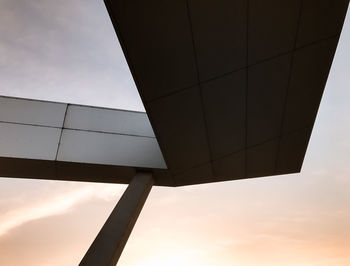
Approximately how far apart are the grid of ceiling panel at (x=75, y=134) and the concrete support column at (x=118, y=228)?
868 mm

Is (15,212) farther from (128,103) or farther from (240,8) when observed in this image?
(240,8)

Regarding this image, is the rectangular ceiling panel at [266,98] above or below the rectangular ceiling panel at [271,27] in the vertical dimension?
above

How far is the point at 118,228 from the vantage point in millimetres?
8547

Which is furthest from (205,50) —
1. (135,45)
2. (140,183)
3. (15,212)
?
(15,212)

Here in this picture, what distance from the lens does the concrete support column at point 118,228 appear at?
302 inches

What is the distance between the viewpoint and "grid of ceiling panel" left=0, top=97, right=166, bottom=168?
10820 millimetres

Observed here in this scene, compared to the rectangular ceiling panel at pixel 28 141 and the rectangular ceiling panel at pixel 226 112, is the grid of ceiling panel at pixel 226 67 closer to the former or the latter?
the rectangular ceiling panel at pixel 226 112

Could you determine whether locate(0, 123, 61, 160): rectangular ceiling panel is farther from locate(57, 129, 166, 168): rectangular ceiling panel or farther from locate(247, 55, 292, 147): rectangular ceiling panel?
locate(247, 55, 292, 147): rectangular ceiling panel

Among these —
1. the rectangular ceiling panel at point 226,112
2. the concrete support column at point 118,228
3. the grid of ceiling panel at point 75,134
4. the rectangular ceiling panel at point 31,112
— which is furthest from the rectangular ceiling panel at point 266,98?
the rectangular ceiling panel at point 31,112

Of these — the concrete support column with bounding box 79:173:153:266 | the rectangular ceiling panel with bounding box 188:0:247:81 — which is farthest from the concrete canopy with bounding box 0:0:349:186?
the concrete support column with bounding box 79:173:153:266

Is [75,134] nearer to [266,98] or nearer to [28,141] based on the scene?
[28,141]

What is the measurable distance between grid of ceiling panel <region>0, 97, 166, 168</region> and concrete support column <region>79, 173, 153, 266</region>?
0.87 meters

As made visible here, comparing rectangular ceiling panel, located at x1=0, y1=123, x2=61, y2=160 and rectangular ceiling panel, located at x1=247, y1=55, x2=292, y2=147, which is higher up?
rectangular ceiling panel, located at x1=0, y1=123, x2=61, y2=160

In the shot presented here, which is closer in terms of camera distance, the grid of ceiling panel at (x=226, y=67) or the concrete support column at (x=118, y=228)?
the grid of ceiling panel at (x=226, y=67)
